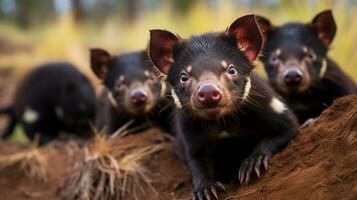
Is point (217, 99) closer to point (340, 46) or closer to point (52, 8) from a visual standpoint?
Result: point (340, 46)

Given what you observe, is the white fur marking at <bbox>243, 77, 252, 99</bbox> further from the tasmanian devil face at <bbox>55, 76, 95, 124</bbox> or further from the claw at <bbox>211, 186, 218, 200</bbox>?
the tasmanian devil face at <bbox>55, 76, 95, 124</bbox>

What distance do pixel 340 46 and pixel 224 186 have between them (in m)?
3.95

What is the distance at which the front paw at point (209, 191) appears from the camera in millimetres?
4781

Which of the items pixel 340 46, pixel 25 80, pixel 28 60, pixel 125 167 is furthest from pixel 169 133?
pixel 28 60

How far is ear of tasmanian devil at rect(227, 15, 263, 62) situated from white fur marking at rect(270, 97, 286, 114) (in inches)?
15.4

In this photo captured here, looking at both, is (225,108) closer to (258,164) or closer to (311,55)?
(258,164)

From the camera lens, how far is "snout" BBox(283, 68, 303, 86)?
20.7ft

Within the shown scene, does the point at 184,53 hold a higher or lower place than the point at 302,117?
higher

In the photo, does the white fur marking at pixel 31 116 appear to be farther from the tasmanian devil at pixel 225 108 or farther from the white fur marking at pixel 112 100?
the tasmanian devil at pixel 225 108

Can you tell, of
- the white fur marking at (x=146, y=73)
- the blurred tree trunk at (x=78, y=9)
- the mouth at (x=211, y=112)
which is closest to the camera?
the mouth at (x=211, y=112)

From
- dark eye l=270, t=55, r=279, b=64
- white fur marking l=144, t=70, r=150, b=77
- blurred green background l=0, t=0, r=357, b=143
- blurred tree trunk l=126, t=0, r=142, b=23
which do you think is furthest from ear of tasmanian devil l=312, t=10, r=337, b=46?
blurred tree trunk l=126, t=0, r=142, b=23

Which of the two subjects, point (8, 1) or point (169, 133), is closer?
point (169, 133)

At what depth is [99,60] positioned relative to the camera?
7.88 m

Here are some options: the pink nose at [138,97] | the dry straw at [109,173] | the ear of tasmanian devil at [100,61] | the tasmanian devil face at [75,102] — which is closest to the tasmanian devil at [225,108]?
the dry straw at [109,173]
